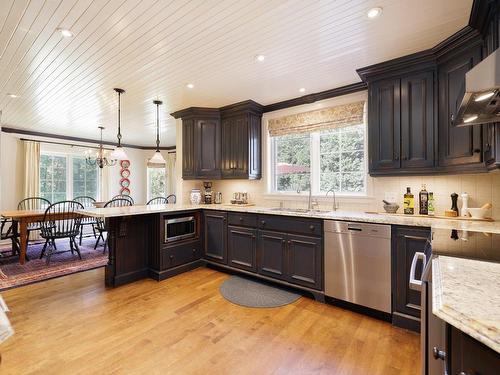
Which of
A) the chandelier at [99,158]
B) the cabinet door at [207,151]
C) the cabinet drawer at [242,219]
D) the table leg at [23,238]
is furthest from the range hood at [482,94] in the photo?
the table leg at [23,238]

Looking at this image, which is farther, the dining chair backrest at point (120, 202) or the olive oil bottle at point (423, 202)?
the dining chair backrest at point (120, 202)

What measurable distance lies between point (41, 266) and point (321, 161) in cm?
454

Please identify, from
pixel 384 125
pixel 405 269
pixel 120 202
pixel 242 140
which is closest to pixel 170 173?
pixel 120 202

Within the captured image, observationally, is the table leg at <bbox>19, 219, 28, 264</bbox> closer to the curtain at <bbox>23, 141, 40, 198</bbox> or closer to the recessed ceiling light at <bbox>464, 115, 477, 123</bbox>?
the curtain at <bbox>23, 141, 40, 198</bbox>

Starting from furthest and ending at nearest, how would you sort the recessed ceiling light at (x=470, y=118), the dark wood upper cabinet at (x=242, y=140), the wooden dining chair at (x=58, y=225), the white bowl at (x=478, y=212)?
1. the wooden dining chair at (x=58, y=225)
2. the dark wood upper cabinet at (x=242, y=140)
3. the white bowl at (x=478, y=212)
4. the recessed ceiling light at (x=470, y=118)

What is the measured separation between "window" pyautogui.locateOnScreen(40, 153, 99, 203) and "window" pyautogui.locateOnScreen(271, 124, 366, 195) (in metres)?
5.50

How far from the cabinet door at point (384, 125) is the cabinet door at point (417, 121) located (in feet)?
0.18

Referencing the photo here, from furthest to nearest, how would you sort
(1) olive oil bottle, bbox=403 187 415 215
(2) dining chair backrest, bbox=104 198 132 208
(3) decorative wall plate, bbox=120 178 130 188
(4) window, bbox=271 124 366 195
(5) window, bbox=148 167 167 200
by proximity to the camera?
(5) window, bbox=148 167 167 200 < (3) decorative wall plate, bbox=120 178 130 188 < (2) dining chair backrest, bbox=104 198 132 208 < (4) window, bbox=271 124 366 195 < (1) olive oil bottle, bbox=403 187 415 215

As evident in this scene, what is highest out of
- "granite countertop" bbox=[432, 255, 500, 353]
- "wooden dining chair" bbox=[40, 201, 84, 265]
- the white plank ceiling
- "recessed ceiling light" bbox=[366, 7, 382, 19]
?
the white plank ceiling

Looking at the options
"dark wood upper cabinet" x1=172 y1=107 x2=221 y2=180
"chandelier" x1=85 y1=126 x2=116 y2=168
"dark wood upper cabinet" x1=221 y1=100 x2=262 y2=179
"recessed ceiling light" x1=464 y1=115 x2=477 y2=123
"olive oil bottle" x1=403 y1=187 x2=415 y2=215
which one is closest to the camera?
"recessed ceiling light" x1=464 y1=115 x2=477 y2=123

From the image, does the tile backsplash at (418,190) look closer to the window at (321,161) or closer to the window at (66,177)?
the window at (321,161)

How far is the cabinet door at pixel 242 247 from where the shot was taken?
328 cm

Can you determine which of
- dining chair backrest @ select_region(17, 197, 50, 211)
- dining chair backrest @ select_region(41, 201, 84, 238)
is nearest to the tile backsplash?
dining chair backrest @ select_region(41, 201, 84, 238)

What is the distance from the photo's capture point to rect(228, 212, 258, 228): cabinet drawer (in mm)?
3271
